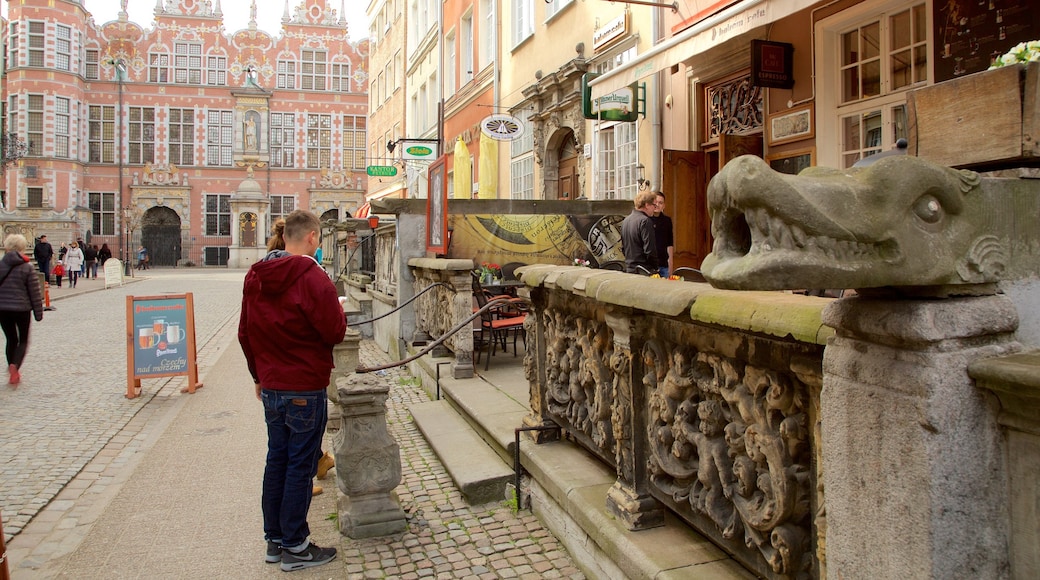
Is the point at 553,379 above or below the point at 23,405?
above

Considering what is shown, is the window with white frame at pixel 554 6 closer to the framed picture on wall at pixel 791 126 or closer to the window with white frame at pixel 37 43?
the framed picture on wall at pixel 791 126

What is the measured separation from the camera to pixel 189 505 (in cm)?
460

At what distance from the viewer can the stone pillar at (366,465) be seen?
4.13m

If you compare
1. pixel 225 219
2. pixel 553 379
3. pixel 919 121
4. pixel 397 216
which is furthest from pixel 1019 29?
pixel 225 219

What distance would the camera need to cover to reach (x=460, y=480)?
4621mm

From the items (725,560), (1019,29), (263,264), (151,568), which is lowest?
(151,568)

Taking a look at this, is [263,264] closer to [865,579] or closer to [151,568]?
[151,568]

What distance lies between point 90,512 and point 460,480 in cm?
222

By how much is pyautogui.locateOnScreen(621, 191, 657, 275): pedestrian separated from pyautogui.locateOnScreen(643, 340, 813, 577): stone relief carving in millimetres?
4302

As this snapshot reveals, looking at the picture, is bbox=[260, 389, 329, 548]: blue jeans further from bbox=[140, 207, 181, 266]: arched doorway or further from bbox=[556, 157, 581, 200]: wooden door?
bbox=[140, 207, 181, 266]: arched doorway

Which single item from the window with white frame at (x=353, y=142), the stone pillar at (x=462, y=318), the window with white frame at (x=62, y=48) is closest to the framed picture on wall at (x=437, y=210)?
the stone pillar at (x=462, y=318)

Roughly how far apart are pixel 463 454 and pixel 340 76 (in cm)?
5028

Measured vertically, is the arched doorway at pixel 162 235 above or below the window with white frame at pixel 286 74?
below

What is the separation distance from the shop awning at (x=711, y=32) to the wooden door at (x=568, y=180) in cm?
545
